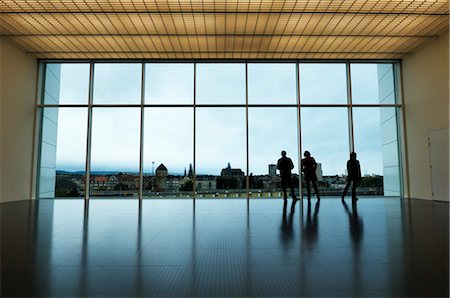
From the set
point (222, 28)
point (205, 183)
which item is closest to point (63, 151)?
point (205, 183)

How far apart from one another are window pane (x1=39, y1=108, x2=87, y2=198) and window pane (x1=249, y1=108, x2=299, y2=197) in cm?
725

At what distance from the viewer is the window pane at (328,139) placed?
1424 cm

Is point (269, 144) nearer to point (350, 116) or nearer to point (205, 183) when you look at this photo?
point (205, 183)

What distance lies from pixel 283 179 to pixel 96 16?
798cm

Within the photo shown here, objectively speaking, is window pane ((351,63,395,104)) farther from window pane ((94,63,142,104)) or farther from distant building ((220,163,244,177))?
window pane ((94,63,142,104))

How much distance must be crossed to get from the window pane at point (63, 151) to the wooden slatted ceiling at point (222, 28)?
2542 millimetres

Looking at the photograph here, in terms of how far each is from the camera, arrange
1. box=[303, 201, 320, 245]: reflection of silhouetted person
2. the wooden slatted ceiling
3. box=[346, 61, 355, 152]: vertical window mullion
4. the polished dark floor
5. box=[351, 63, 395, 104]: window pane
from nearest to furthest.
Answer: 1. the polished dark floor
2. box=[303, 201, 320, 245]: reflection of silhouetted person
3. the wooden slatted ceiling
4. box=[346, 61, 355, 152]: vertical window mullion
5. box=[351, 63, 395, 104]: window pane

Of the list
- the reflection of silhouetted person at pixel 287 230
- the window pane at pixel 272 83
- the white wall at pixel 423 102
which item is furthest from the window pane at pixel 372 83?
the reflection of silhouetted person at pixel 287 230

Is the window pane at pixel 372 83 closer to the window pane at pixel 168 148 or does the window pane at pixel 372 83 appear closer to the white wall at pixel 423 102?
the white wall at pixel 423 102

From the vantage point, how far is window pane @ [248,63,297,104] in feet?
47.0

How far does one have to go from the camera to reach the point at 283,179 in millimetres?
11344

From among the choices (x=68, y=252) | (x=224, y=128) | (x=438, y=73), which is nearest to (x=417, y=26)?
(x=438, y=73)

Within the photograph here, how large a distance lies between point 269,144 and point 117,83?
7126 mm

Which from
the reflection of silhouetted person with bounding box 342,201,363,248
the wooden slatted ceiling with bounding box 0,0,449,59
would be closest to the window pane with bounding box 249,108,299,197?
the wooden slatted ceiling with bounding box 0,0,449,59
